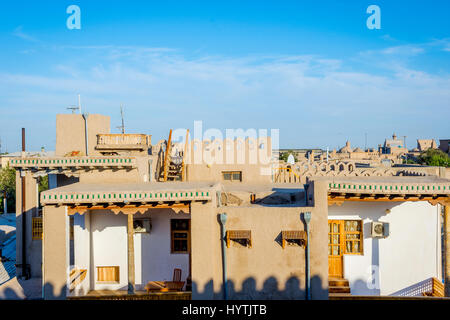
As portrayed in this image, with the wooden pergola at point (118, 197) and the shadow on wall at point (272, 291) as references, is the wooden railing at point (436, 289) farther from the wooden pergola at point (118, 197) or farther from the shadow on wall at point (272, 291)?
the wooden pergola at point (118, 197)

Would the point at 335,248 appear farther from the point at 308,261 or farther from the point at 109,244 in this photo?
the point at 109,244

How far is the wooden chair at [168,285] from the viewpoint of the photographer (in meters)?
10.8

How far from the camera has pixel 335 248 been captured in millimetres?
10961

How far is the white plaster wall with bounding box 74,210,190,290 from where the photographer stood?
37.5ft

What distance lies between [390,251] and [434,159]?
44.1 meters

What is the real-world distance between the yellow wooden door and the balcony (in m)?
9.23

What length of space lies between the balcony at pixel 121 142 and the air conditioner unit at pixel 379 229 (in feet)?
33.3

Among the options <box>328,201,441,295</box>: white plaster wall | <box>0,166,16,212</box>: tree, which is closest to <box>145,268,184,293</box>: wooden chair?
<box>328,201,441,295</box>: white plaster wall
